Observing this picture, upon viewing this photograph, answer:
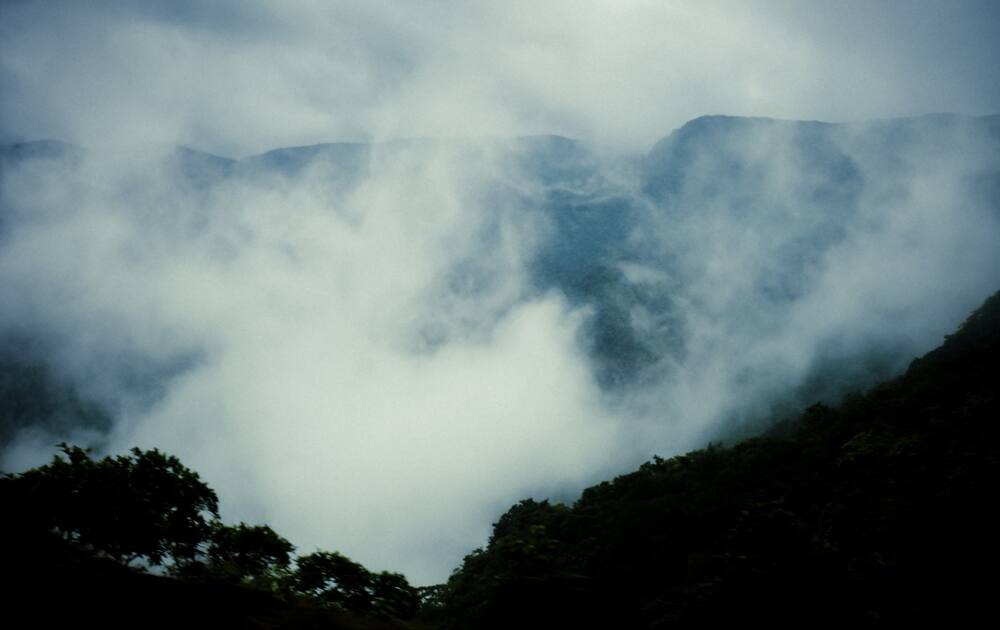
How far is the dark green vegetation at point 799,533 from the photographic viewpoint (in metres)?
5.77

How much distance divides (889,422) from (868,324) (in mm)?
115373

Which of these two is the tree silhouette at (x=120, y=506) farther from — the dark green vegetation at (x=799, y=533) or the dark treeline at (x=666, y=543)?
the dark green vegetation at (x=799, y=533)

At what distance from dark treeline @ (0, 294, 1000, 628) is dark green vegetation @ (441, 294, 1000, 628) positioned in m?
0.04

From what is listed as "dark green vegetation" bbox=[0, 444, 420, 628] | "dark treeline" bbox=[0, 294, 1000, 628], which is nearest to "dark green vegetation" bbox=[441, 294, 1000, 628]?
"dark treeline" bbox=[0, 294, 1000, 628]

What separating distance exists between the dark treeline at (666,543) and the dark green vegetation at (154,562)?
0.03 metres

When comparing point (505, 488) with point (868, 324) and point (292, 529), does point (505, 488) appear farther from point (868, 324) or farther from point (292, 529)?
point (868, 324)

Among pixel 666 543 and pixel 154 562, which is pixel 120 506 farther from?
pixel 666 543

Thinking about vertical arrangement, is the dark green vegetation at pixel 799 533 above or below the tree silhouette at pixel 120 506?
below

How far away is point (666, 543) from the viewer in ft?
68.6

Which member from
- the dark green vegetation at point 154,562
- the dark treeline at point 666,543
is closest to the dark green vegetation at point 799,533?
the dark treeline at point 666,543

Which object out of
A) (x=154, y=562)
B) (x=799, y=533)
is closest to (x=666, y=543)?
(x=799, y=533)

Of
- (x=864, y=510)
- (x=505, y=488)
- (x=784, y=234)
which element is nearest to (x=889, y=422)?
(x=864, y=510)

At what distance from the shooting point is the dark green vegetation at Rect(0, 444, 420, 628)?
4258 mm

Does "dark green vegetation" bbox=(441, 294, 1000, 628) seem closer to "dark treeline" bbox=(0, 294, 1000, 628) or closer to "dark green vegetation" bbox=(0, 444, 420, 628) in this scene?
"dark treeline" bbox=(0, 294, 1000, 628)
